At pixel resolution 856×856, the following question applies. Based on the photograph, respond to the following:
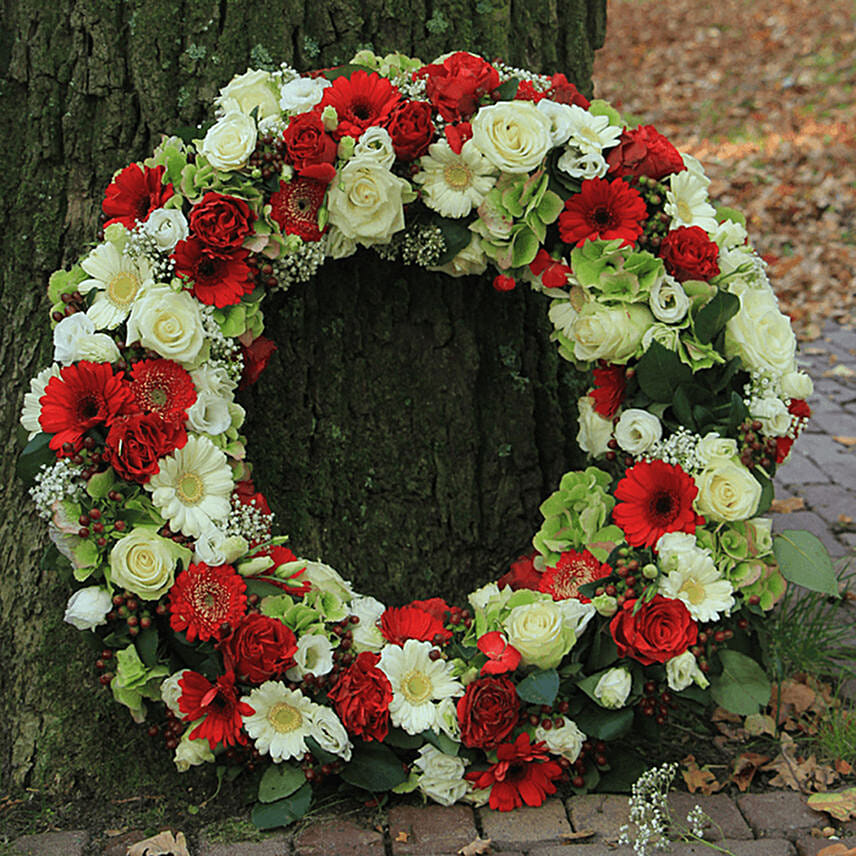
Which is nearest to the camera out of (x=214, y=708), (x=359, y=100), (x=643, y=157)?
(x=214, y=708)

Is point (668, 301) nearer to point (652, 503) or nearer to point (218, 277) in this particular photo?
point (652, 503)

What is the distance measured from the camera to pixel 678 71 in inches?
445

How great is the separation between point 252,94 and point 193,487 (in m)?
0.98

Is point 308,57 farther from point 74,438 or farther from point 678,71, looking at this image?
point 678,71

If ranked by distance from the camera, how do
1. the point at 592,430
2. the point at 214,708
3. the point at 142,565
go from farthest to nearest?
the point at 592,430 → the point at 214,708 → the point at 142,565

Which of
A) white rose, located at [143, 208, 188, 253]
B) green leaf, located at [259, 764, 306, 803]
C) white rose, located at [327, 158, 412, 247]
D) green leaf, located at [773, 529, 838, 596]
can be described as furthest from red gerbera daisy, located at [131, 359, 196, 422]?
green leaf, located at [773, 529, 838, 596]

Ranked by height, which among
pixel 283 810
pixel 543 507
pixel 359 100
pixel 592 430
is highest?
pixel 359 100

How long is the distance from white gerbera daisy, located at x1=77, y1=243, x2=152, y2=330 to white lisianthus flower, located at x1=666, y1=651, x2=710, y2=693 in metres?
1.55

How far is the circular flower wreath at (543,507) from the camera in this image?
245 centimetres

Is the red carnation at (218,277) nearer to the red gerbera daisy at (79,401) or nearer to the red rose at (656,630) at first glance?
the red gerbera daisy at (79,401)

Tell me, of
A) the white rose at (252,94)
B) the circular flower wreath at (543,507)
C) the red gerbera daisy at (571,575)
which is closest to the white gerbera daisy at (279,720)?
the circular flower wreath at (543,507)

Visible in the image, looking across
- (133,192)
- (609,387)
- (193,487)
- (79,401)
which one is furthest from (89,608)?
(609,387)

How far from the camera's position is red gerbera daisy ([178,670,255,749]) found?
2.44 meters

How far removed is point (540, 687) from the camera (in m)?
2.46
